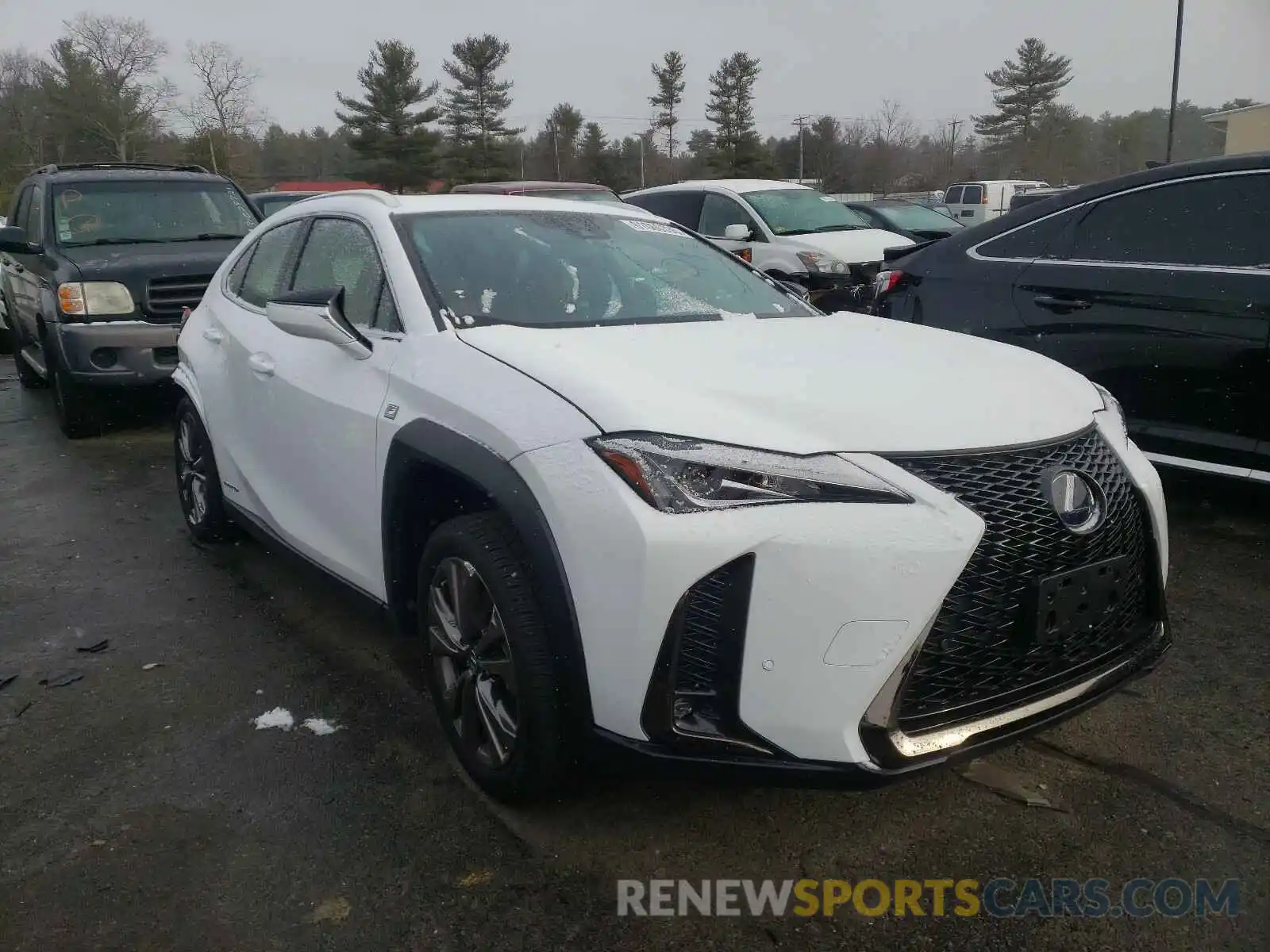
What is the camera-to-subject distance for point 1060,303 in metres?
4.66

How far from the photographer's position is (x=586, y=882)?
7.90 feet

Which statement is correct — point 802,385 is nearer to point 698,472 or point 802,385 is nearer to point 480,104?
point 698,472

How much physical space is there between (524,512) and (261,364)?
1.86 meters

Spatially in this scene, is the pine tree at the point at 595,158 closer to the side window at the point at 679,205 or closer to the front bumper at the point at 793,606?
the side window at the point at 679,205

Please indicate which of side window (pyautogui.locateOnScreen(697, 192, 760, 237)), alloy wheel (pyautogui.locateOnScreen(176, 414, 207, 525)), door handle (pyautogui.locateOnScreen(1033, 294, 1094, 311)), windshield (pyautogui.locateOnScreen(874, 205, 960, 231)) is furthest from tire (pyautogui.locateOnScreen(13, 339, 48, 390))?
windshield (pyautogui.locateOnScreen(874, 205, 960, 231))

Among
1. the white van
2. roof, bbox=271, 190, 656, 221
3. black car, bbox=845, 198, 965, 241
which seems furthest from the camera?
the white van

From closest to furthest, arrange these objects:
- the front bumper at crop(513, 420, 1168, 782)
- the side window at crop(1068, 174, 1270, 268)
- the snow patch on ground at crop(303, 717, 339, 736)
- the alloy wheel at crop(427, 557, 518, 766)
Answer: the front bumper at crop(513, 420, 1168, 782), the alloy wheel at crop(427, 557, 518, 766), the snow patch on ground at crop(303, 717, 339, 736), the side window at crop(1068, 174, 1270, 268)

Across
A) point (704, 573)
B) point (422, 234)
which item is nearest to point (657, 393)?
point (704, 573)

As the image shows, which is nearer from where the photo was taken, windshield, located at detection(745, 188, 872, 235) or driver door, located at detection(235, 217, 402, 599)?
driver door, located at detection(235, 217, 402, 599)

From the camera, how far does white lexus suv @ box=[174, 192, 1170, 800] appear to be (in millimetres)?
2068

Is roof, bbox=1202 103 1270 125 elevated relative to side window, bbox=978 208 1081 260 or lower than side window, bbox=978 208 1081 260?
elevated

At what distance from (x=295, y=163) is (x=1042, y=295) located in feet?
224

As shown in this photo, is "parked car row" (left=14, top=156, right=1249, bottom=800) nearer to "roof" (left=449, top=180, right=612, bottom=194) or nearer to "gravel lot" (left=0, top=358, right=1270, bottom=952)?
"gravel lot" (left=0, top=358, right=1270, bottom=952)

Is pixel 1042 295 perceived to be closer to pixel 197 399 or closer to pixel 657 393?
pixel 657 393
